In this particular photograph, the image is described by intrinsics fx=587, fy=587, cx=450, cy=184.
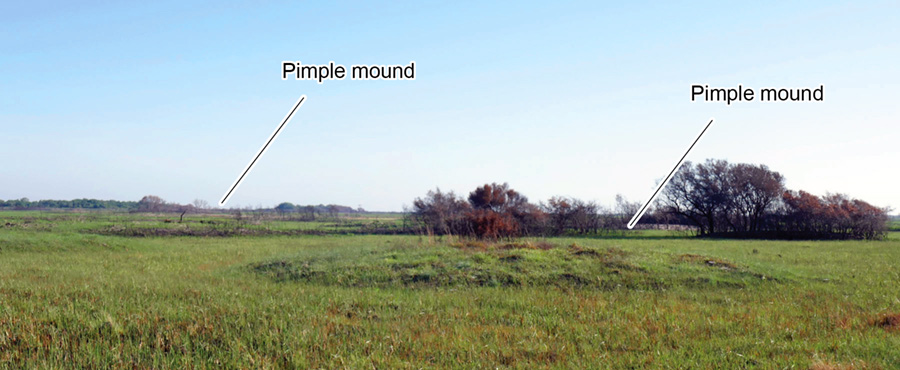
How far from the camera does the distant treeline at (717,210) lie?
166 feet

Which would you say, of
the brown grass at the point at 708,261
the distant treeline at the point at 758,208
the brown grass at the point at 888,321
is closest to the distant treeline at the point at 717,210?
the distant treeline at the point at 758,208

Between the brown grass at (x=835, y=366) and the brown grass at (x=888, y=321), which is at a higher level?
the brown grass at (x=888, y=321)

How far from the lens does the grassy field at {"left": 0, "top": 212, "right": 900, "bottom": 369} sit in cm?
782

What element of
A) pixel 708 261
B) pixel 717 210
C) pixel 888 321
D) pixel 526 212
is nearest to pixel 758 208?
pixel 717 210

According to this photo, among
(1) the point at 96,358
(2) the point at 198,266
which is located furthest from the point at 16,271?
(1) the point at 96,358

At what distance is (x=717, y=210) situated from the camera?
61500mm

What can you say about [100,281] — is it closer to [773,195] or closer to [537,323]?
[537,323]

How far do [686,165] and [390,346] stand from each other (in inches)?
2400

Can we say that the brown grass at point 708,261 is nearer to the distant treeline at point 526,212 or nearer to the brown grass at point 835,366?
the brown grass at point 835,366

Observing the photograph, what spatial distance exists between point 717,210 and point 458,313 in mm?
58116

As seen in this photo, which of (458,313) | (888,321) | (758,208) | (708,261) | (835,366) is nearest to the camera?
(835,366)

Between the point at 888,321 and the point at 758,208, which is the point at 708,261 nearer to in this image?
the point at 888,321

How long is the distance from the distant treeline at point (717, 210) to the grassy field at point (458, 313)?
33198 mm

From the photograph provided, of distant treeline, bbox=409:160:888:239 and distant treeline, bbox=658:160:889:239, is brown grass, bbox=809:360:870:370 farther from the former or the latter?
distant treeline, bbox=658:160:889:239
